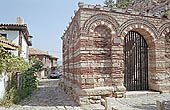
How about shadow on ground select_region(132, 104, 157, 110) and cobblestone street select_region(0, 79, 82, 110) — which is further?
cobblestone street select_region(0, 79, 82, 110)

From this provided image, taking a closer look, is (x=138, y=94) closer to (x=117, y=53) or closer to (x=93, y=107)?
(x=117, y=53)

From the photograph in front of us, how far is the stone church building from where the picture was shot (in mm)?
6715

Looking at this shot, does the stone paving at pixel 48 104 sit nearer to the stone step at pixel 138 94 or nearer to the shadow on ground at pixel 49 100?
the shadow on ground at pixel 49 100

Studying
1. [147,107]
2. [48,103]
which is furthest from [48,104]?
[147,107]

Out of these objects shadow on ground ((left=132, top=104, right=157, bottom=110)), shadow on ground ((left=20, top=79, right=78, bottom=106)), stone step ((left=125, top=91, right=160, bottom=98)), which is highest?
stone step ((left=125, top=91, right=160, bottom=98))

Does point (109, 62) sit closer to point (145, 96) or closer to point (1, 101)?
point (145, 96)

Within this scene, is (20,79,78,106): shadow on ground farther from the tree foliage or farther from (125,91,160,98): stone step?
(125,91,160,98): stone step

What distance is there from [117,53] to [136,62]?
5.86ft

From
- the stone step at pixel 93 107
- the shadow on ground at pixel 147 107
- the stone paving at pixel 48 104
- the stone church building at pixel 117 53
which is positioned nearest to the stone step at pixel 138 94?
the stone church building at pixel 117 53

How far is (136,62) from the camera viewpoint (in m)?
8.42

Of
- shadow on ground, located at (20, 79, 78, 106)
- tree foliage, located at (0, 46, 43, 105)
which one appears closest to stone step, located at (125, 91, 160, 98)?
shadow on ground, located at (20, 79, 78, 106)

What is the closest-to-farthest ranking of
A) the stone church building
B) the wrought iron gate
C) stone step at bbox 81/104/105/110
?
stone step at bbox 81/104/105/110 → the stone church building → the wrought iron gate

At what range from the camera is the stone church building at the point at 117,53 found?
671 cm

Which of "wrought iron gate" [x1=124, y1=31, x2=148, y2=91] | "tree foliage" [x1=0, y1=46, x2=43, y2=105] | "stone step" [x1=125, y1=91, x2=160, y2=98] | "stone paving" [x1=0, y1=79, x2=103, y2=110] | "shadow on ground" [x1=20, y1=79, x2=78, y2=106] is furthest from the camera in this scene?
"wrought iron gate" [x1=124, y1=31, x2=148, y2=91]
